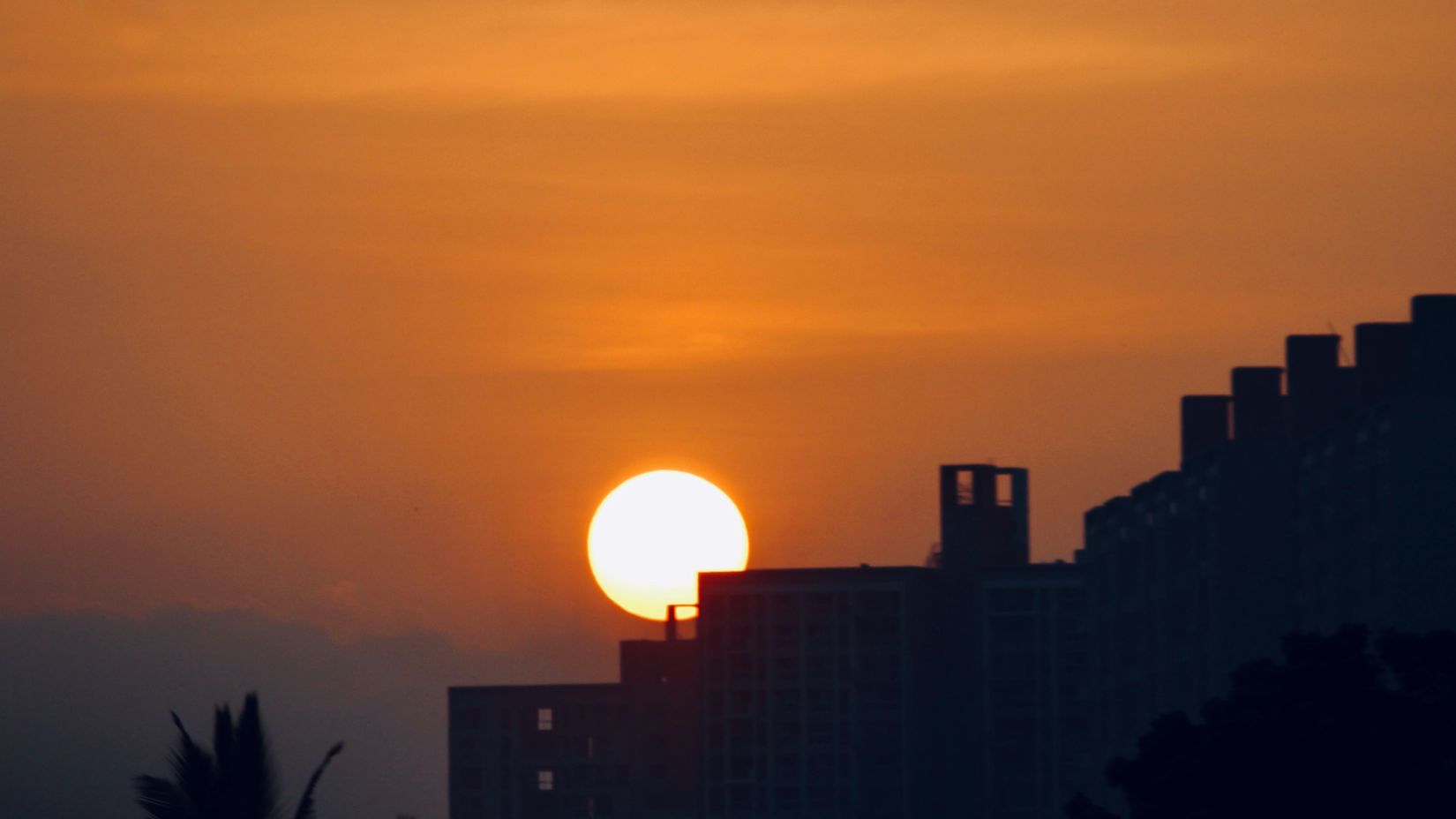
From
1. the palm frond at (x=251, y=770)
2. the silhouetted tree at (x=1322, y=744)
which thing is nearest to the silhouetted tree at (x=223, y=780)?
the palm frond at (x=251, y=770)

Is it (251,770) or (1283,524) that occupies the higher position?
(1283,524)

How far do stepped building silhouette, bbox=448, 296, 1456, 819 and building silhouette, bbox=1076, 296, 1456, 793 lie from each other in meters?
0.09

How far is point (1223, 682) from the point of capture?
2926 inches

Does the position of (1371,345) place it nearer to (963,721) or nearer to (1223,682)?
(1223,682)

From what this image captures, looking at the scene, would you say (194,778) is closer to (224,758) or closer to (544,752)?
(224,758)

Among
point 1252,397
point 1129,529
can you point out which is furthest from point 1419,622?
point 1129,529

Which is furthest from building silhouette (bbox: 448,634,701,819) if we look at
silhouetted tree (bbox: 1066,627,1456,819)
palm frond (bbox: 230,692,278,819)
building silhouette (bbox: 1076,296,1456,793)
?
silhouetted tree (bbox: 1066,627,1456,819)

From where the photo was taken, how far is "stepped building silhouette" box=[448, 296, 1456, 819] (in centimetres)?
6309

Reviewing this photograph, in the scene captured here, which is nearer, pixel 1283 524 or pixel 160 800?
pixel 160 800

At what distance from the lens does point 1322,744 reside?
3578 centimetres

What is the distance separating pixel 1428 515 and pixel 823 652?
90.6 metres

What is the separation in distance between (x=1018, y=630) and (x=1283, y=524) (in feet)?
227

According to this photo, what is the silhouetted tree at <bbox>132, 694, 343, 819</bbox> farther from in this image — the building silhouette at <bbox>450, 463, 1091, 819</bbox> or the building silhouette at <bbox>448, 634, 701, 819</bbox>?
the building silhouette at <bbox>448, 634, 701, 819</bbox>

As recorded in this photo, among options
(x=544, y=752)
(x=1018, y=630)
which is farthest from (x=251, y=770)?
(x=544, y=752)
